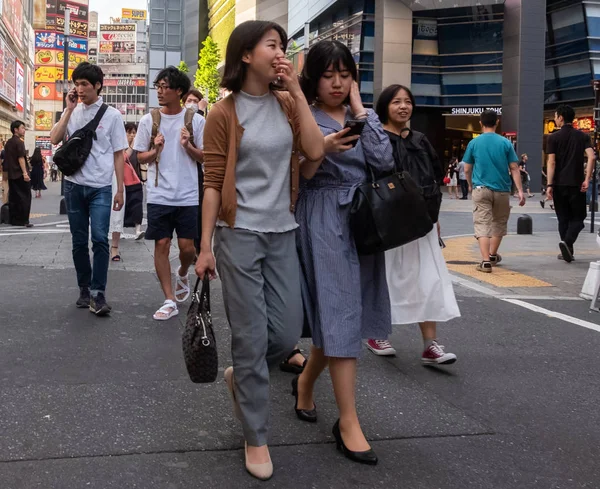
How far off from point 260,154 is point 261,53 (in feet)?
1.27

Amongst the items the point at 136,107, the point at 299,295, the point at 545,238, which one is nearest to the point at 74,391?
the point at 299,295

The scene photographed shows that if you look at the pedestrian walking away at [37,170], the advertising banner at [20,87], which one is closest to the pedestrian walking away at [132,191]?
the pedestrian walking away at [37,170]

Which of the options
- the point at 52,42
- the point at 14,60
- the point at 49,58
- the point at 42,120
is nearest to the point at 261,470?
the point at 14,60

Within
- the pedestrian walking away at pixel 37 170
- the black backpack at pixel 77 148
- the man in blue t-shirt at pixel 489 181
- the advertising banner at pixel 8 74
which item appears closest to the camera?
the black backpack at pixel 77 148

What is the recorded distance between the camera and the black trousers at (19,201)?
1525cm

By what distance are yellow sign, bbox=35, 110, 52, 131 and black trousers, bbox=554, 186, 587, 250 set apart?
13570 cm

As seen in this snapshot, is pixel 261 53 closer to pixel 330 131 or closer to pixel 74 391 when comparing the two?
pixel 330 131

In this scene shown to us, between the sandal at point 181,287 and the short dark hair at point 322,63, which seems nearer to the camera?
the short dark hair at point 322,63

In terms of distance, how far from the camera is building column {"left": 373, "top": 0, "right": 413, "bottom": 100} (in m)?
42.7

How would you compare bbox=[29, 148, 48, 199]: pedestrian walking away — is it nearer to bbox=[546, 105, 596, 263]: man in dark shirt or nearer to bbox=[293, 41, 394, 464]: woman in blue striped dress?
bbox=[546, 105, 596, 263]: man in dark shirt

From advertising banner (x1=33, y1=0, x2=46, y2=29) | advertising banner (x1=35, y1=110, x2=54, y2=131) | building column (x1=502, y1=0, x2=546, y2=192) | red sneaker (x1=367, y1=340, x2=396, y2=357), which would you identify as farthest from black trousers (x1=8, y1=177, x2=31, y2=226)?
advertising banner (x1=33, y1=0, x2=46, y2=29)

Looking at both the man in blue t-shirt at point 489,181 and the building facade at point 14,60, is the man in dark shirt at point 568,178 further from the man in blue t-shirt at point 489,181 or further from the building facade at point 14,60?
the building facade at point 14,60

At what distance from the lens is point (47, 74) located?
145 meters

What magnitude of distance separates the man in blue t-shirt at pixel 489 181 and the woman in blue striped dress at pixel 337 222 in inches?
233
